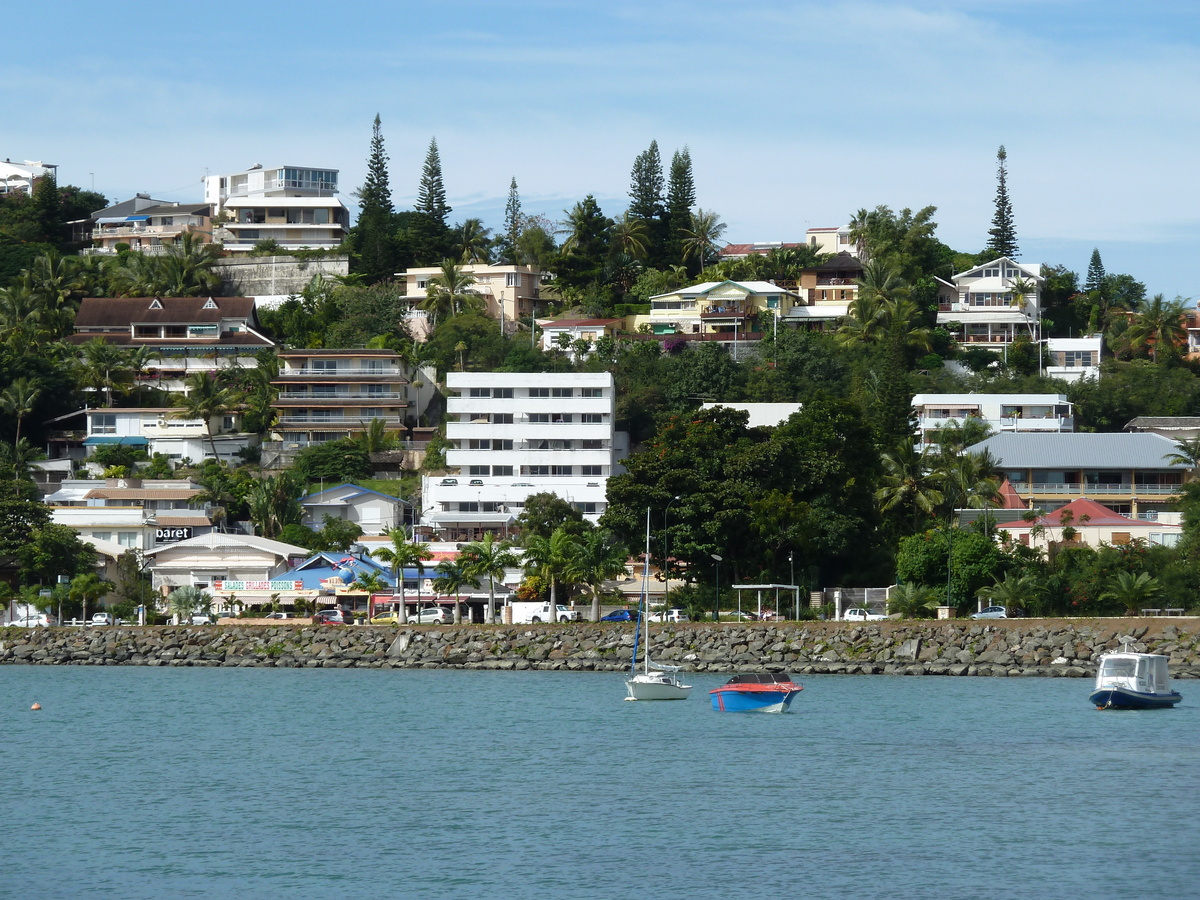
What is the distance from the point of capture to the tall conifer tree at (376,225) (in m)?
105

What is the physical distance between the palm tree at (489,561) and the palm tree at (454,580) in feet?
0.70

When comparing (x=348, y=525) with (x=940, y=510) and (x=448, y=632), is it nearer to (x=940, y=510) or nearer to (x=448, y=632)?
(x=448, y=632)

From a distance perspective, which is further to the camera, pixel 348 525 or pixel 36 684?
pixel 348 525

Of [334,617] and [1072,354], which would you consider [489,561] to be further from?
[1072,354]

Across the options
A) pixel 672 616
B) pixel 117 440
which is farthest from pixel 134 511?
pixel 672 616

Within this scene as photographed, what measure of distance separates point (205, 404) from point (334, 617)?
79.6 feet

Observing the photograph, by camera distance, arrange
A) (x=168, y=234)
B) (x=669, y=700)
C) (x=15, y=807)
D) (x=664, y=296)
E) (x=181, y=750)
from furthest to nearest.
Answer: (x=168, y=234) < (x=664, y=296) < (x=669, y=700) < (x=181, y=750) < (x=15, y=807)

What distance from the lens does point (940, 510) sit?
212 feet

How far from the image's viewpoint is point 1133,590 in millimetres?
53219

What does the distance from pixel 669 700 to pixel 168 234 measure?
7990cm

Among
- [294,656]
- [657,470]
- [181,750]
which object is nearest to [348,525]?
[294,656]

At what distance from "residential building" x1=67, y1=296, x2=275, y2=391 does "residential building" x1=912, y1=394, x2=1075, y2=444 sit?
38.7m

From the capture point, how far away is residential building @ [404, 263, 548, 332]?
337 feet

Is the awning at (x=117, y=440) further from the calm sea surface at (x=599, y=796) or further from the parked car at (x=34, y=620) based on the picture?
the calm sea surface at (x=599, y=796)
